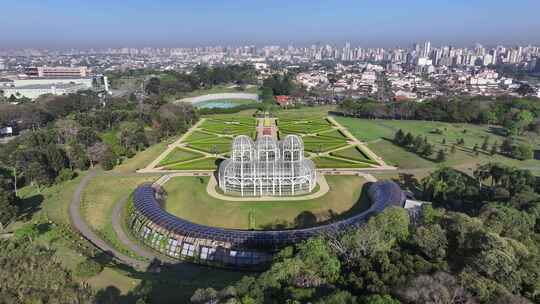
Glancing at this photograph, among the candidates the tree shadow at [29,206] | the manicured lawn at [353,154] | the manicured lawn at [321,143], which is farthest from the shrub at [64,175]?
the manicured lawn at [353,154]

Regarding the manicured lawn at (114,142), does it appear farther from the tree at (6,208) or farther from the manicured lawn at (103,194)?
the tree at (6,208)

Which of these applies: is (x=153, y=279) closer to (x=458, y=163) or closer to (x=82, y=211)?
(x=82, y=211)

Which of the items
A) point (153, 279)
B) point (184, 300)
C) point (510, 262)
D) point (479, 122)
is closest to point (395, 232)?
point (510, 262)

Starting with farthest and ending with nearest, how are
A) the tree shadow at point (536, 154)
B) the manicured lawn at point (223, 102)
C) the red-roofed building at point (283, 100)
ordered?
1. the manicured lawn at point (223, 102)
2. the red-roofed building at point (283, 100)
3. the tree shadow at point (536, 154)

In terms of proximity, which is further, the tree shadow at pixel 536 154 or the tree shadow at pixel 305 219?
the tree shadow at pixel 536 154

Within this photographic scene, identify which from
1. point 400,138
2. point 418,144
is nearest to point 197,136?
point 400,138

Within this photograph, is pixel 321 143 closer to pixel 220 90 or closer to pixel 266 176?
pixel 266 176
